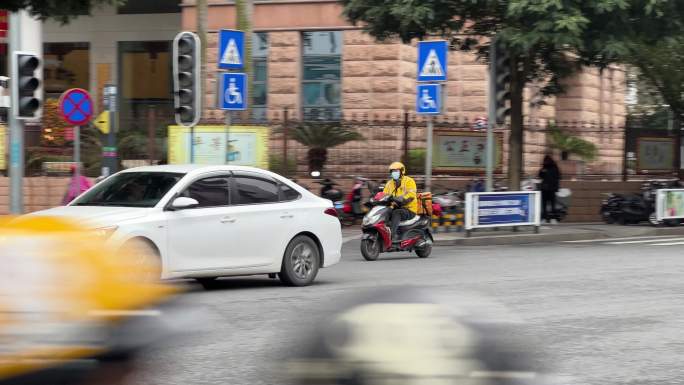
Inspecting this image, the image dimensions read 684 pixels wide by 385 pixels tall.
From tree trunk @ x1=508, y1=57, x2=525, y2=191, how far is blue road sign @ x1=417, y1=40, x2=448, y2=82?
122 inches

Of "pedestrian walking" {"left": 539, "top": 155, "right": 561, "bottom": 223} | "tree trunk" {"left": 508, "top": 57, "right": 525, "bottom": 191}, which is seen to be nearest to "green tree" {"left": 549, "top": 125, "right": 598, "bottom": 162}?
"pedestrian walking" {"left": 539, "top": 155, "right": 561, "bottom": 223}

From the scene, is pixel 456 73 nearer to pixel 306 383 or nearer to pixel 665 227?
pixel 665 227

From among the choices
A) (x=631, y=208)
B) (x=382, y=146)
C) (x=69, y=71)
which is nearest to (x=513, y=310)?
(x=382, y=146)

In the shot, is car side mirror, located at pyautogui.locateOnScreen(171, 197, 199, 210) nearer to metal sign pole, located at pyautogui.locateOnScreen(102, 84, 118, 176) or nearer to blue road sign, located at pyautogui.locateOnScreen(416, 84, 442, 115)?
metal sign pole, located at pyautogui.locateOnScreen(102, 84, 118, 176)

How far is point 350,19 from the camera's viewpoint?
77.9 ft

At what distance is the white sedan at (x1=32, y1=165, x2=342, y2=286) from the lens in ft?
39.2

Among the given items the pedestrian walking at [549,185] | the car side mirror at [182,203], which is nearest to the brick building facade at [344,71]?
the pedestrian walking at [549,185]

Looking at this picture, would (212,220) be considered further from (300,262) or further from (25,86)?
(25,86)

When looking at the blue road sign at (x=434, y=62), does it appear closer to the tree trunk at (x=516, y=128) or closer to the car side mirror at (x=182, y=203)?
the tree trunk at (x=516, y=128)

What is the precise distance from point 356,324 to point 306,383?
28cm

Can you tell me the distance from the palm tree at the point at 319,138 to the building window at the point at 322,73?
12.5ft

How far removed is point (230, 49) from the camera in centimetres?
1830

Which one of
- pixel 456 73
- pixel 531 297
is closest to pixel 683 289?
pixel 531 297

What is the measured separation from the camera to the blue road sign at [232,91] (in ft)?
60.1
